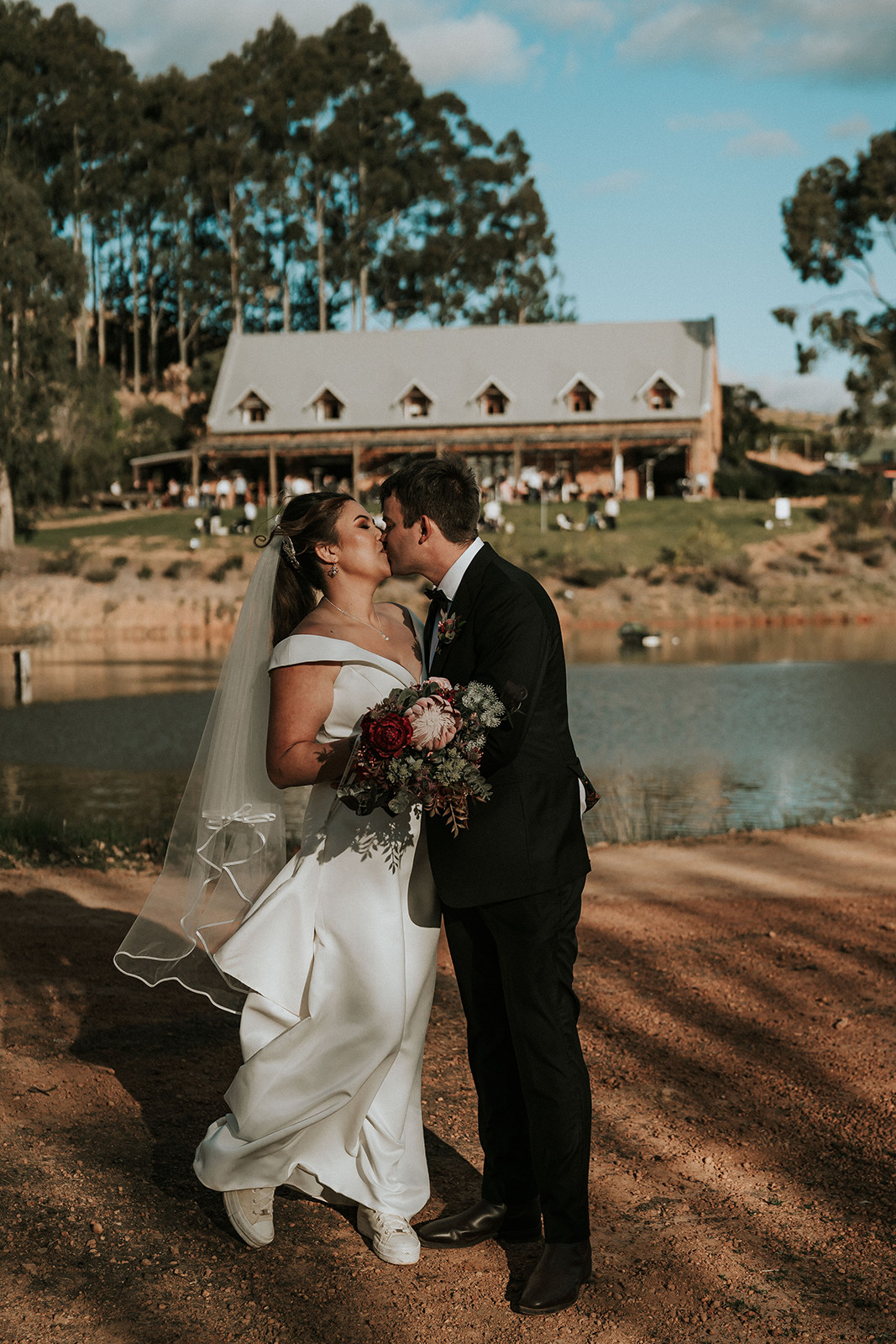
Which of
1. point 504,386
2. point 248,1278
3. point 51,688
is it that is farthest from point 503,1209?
point 504,386

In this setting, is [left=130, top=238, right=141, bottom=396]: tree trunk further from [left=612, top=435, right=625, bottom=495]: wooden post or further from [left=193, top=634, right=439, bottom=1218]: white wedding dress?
[left=193, top=634, right=439, bottom=1218]: white wedding dress

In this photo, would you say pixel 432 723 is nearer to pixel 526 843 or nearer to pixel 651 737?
pixel 526 843

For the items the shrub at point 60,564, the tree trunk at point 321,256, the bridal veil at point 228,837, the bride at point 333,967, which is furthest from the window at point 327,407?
the bride at point 333,967

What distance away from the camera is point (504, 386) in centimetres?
5731

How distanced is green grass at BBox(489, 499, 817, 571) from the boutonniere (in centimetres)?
3582

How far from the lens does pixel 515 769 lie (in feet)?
11.4

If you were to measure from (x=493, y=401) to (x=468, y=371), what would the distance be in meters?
2.10

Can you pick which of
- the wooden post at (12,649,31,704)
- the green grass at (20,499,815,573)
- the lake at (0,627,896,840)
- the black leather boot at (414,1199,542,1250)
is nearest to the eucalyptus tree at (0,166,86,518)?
the green grass at (20,499,815,573)

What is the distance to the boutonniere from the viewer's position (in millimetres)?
3504

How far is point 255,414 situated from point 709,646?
32.1m

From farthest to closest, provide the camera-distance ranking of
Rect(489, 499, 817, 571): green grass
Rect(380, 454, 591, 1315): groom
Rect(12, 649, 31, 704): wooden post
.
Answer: Rect(489, 499, 817, 571): green grass, Rect(12, 649, 31, 704): wooden post, Rect(380, 454, 591, 1315): groom

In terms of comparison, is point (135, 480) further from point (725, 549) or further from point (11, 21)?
point (725, 549)

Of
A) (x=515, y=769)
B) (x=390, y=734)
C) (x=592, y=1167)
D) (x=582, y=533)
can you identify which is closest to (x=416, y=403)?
(x=582, y=533)

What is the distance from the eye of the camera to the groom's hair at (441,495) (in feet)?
11.5
